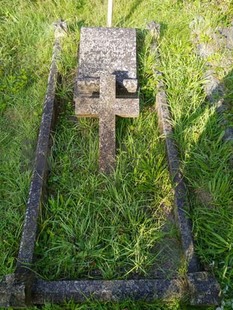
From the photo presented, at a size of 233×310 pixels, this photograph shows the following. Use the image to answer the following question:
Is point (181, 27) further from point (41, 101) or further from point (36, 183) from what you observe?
point (36, 183)

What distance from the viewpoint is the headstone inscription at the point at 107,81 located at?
3.06 m

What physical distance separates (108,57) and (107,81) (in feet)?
1.99

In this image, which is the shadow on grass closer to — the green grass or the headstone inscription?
the green grass

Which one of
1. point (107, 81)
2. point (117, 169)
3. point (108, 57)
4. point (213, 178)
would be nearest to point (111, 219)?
point (117, 169)

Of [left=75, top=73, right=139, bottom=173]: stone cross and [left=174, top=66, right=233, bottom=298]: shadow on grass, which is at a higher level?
[left=75, top=73, right=139, bottom=173]: stone cross

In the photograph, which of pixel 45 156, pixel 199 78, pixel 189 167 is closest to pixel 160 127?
pixel 189 167

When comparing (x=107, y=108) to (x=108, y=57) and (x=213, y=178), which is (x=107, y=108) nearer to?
(x=108, y=57)

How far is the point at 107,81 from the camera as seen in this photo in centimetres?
306

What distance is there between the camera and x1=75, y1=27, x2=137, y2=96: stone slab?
3.29m

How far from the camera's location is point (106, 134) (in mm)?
3074

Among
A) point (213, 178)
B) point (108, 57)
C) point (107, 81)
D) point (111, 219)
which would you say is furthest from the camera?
point (108, 57)

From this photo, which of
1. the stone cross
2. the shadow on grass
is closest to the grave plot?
the stone cross

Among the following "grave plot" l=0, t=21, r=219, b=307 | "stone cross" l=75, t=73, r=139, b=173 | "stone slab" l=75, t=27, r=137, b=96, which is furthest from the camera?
"stone slab" l=75, t=27, r=137, b=96

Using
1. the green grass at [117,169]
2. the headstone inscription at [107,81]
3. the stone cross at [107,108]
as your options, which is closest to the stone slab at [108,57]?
the headstone inscription at [107,81]
